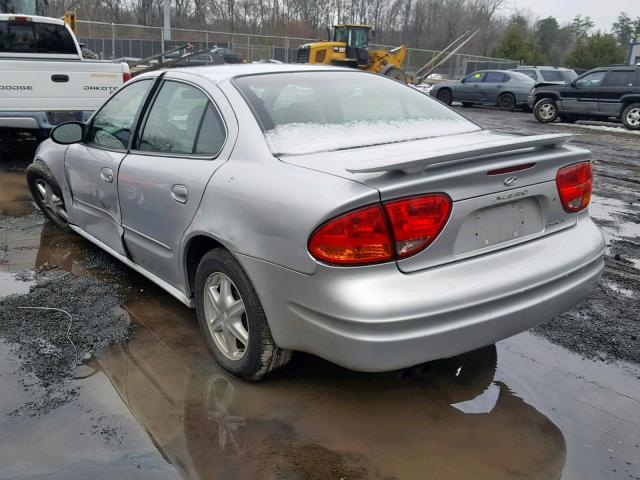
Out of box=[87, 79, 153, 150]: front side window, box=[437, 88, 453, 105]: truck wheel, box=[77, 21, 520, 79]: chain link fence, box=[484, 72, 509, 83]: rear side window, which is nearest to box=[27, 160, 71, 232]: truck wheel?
box=[87, 79, 153, 150]: front side window

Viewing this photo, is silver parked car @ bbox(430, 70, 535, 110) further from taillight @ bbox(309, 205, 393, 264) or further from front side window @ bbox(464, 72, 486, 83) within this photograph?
taillight @ bbox(309, 205, 393, 264)

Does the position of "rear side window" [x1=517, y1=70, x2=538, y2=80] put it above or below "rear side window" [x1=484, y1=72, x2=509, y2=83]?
above

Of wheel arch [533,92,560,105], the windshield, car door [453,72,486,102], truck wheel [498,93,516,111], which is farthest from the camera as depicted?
the windshield

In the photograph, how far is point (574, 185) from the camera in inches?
119

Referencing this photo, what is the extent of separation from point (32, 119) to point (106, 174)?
16.4 feet

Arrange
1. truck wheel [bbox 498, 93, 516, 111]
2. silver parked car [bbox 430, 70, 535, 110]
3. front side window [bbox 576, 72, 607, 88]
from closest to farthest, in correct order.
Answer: front side window [bbox 576, 72, 607, 88] → silver parked car [bbox 430, 70, 535, 110] → truck wheel [bbox 498, 93, 516, 111]

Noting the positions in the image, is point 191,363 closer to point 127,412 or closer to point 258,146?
point 127,412

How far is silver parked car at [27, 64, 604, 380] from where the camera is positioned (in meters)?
2.39

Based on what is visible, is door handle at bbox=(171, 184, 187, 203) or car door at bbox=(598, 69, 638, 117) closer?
door handle at bbox=(171, 184, 187, 203)

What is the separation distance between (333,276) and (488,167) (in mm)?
859

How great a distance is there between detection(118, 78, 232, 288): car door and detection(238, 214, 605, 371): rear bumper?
2.26 feet

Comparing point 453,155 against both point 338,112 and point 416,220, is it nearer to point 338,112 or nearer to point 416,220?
point 416,220

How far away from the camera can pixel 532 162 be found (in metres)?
2.75

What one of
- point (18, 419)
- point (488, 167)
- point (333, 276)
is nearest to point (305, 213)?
point (333, 276)
